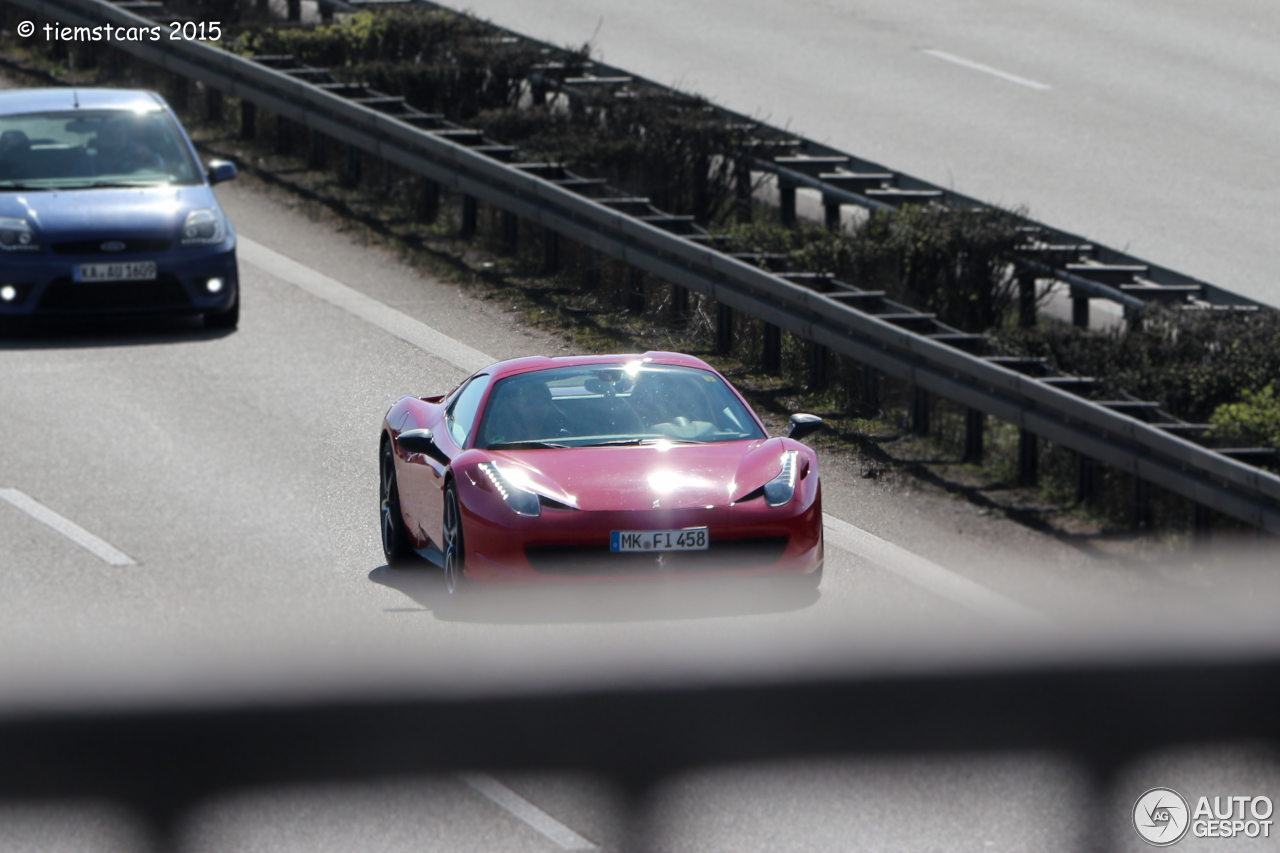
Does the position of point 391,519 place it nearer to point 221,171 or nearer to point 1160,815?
point 221,171

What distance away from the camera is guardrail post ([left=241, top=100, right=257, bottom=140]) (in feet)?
67.6

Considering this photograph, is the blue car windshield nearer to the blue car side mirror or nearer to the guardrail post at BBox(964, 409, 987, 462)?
the blue car side mirror

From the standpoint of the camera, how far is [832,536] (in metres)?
9.77

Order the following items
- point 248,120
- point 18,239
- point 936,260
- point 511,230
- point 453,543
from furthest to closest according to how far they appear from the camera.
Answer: point 248,120, point 511,230, point 936,260, point 18,239, point 453,543

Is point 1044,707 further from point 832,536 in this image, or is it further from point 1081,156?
point 1081,156

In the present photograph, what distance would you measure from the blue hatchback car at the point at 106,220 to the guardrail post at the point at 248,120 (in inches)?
200

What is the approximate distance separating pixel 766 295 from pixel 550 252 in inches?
139

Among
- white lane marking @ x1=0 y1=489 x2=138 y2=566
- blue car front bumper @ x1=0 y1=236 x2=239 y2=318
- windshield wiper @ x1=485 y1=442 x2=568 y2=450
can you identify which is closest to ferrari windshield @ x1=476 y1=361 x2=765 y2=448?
windshield wiper @ x1=485 y1=442 x2=568 y2=450

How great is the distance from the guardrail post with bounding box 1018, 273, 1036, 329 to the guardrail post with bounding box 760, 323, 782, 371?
213 centimetres

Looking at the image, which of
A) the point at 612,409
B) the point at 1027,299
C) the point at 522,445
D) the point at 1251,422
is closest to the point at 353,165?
the point at 1027,299

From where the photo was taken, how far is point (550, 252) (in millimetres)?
16125

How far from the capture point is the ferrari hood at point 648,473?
8.07 m

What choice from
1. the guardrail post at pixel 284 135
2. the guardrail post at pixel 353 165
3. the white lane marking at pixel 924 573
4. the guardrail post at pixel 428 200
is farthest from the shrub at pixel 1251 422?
the guardrail post at pixel 284 135

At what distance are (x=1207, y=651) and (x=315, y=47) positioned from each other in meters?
21.2
